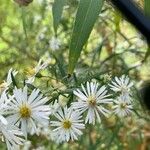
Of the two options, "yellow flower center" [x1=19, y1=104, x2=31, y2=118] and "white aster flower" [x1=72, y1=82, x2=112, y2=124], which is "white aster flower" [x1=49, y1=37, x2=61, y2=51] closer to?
"white aster flower" [x1=72, y1=82, x2=112, y2=124]

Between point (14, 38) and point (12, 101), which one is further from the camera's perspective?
point (14, 38)

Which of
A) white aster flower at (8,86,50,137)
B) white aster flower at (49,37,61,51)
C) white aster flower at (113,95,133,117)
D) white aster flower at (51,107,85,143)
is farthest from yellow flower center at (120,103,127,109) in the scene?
white aster flower at (49,37,61,51)

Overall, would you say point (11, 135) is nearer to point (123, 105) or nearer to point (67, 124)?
point (67, 124)

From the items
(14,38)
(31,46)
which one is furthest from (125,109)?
(14,38)

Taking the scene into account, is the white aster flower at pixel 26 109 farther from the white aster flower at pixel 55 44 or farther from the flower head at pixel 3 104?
the white aster flower at pixel 55 44

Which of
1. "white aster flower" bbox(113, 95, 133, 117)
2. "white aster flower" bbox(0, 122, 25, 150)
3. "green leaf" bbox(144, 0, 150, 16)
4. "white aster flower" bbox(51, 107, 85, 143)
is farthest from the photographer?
"white aster flower" bbox(113, 95, 133, 117)

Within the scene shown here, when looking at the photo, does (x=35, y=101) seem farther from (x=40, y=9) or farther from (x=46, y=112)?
(x=40, y=9)

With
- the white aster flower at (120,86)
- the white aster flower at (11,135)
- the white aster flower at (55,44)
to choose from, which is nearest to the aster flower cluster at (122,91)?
the white aster flower at (120,86)

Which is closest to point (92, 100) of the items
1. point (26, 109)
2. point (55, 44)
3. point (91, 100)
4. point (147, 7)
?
point (91, 100)
